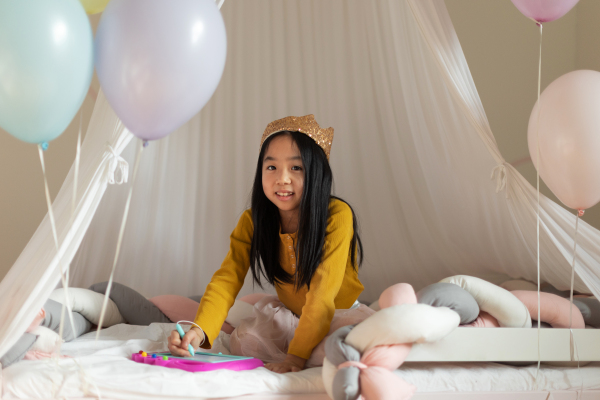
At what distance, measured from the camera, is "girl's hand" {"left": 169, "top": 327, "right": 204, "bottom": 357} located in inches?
56.6

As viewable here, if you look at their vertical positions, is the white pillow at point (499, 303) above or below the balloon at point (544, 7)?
below

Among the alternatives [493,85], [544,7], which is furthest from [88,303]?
[493,85]

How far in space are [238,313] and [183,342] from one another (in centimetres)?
54

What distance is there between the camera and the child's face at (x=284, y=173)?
1.68 meters

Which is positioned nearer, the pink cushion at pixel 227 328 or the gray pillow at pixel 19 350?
the gray pillow at pixel 19 350

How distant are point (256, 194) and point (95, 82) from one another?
185 cm

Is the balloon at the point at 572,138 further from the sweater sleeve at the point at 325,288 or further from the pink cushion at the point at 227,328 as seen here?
the pink cushion at the point at 227,328

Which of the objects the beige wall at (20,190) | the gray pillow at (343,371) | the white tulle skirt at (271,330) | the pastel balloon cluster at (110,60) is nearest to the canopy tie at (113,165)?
the pastel balloon cluster at (110,60)

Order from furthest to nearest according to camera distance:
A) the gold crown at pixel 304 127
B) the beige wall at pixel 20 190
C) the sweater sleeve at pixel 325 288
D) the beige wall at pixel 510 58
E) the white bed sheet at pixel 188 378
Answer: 1. the beige wall at pixel 510 58
2. the beige wall at pixel 20 190
3. the gold crown at pixel 304 127
4. the sweater sleeve at pixel 325 288
5. the white bed sheet at pixel 188 378

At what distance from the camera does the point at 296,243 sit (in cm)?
170

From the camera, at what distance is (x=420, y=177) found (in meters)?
2.66

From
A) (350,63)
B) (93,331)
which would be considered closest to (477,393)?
(93,331)

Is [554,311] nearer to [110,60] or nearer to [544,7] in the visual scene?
[544,7]

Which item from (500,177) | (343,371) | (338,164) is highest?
(338,164)
